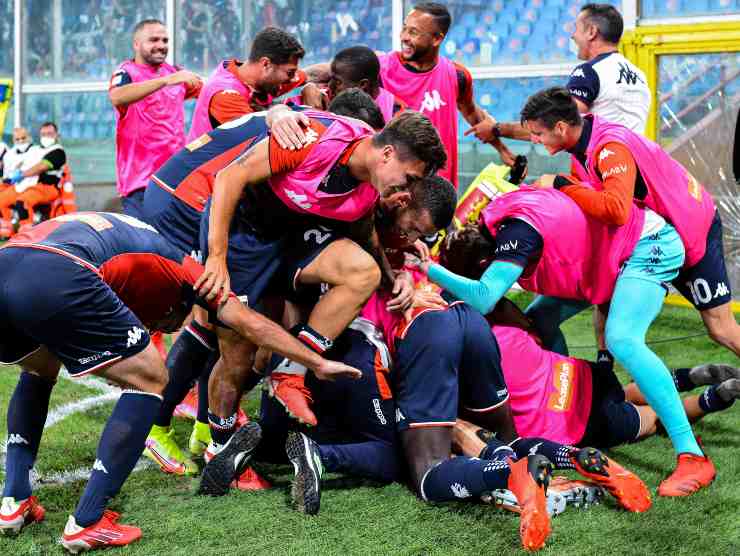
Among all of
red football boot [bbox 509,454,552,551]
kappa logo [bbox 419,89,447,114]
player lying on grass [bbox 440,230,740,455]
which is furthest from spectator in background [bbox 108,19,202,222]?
red football boot [bbox 509,454,552,551]

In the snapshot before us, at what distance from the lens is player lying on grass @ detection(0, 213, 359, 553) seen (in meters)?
3.14

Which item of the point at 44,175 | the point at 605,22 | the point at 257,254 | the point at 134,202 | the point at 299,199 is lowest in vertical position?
the point at 44,175

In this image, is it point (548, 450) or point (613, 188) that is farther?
point (613, 188)

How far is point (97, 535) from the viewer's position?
329 cm

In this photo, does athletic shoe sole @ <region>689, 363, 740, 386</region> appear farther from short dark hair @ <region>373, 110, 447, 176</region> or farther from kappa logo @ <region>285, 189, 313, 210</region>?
kappa logo @ <region>285, 189, 313, 210</region>

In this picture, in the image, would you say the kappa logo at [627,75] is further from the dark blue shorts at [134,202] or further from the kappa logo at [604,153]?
the dark blue shorts at [134,202]

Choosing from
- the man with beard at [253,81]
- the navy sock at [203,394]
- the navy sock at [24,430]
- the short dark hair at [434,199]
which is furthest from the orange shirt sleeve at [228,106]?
the navy sock at [24,430]

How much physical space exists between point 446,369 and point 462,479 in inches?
19.2

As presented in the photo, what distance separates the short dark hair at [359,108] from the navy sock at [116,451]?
1.97 metres

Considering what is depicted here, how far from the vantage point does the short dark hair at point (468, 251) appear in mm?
4707

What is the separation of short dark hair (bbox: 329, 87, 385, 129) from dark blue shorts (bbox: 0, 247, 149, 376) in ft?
6.15

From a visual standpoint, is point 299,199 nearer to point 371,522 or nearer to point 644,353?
point 371,522

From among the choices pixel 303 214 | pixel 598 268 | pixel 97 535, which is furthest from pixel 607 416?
pixel 97 535

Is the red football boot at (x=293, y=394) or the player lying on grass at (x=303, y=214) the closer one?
the player lying on grass at (x=303, y=214)
